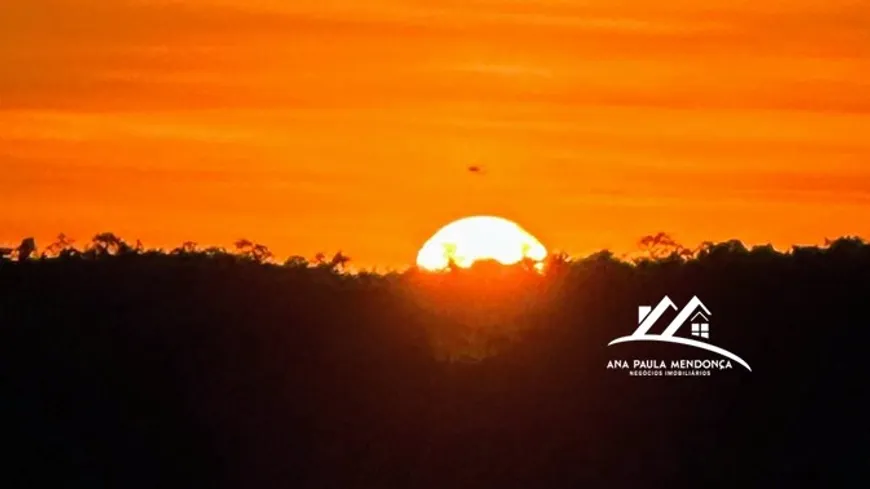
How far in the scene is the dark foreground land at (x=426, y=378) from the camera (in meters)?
23.4

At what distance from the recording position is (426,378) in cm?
2367

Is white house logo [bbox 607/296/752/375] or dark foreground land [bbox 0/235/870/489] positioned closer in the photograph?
dark foreground land [bbox 0/235/870/489]

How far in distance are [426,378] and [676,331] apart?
2.86 meters

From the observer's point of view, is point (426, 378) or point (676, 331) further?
point (676, 331)

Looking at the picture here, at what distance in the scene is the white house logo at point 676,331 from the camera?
77.9ft

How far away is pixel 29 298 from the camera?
24.2m

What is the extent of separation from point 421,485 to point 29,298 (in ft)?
16.4

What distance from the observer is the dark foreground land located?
23.4 metres

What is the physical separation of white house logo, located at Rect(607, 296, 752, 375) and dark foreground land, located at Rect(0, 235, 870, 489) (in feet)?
0.31

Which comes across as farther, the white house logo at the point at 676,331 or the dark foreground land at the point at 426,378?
the white house logo at the point at 676,331

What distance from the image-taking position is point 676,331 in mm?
23812

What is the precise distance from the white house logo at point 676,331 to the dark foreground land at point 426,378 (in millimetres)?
94

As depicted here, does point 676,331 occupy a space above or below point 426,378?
above

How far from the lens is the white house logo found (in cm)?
2375
